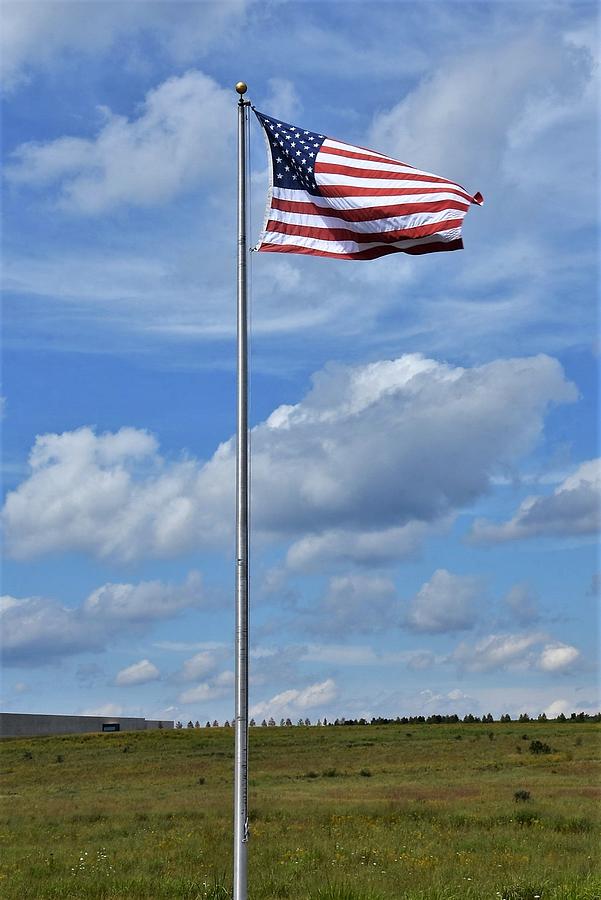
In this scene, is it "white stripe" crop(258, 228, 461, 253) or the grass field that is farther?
the grass field

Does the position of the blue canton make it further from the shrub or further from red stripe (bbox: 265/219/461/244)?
the shrub

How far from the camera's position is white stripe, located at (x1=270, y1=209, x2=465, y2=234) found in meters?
15.5

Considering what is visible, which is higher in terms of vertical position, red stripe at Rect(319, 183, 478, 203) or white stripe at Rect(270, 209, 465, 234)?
red stripe at Rect(319, 183, 478, 203)

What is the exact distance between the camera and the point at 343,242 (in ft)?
51.4

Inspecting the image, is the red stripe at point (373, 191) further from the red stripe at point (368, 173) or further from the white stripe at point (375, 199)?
the red stripe at point (368, 173)

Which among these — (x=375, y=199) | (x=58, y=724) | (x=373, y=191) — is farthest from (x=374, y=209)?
(x=58, y=724)

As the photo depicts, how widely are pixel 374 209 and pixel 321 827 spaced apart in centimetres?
1970

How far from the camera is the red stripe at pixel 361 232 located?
15.4m

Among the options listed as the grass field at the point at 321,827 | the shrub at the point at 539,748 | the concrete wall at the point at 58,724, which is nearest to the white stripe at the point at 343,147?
the grass field at the point at 321,827

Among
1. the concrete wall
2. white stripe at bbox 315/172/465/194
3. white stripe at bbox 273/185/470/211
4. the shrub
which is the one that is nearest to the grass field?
the shrub

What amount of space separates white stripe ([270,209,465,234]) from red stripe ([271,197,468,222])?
0.04m

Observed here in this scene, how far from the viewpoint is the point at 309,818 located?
31.6m

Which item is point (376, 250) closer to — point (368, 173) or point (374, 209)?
point (374, 209)

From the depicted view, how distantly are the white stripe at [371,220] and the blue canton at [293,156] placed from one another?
0.41m
